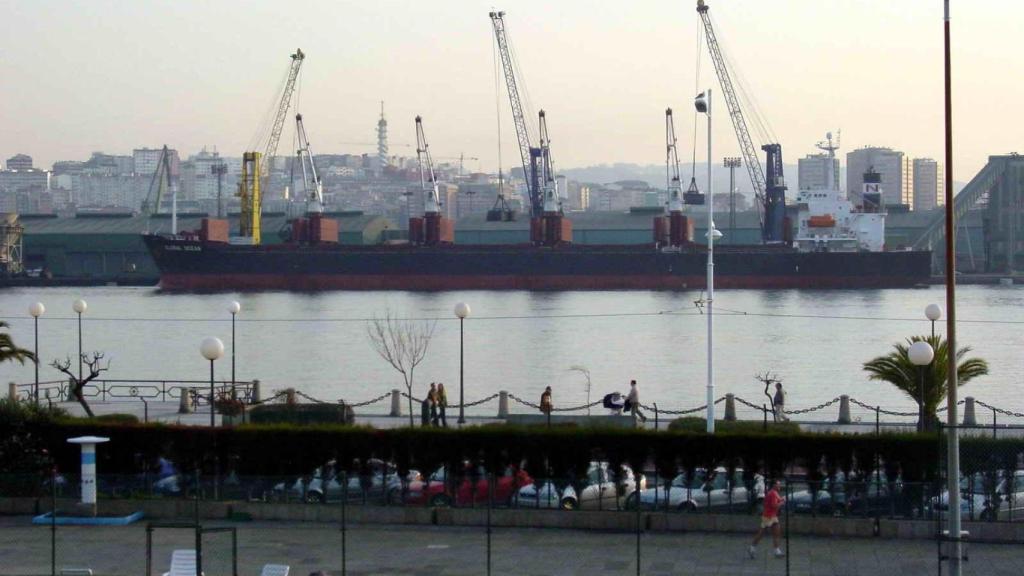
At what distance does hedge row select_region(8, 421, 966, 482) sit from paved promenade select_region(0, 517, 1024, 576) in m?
0.88

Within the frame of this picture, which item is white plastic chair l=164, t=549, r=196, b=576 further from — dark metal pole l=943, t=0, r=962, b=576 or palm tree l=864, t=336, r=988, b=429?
palm tree l=864, t=336, r=988, b=429

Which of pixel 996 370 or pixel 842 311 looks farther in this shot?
pixel 842 311

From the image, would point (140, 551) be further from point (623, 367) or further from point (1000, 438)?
point (623, 367)

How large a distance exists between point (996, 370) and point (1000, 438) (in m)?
18.4

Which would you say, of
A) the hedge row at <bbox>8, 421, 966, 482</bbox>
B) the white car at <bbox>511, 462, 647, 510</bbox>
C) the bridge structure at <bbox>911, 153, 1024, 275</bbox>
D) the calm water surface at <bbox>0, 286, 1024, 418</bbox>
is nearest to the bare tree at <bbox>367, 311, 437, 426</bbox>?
the calm water surface at <bbox>0, 286, 1024, 418</bbox>

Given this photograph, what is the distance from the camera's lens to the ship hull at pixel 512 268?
218 feet

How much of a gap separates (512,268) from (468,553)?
2261 inches

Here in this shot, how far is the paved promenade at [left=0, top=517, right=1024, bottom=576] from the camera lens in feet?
32.3

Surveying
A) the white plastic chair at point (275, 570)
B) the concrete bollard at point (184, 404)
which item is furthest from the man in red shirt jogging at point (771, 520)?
the concrete bollard at point (184, 404)

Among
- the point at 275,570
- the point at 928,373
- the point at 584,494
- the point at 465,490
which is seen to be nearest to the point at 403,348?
the point at 928,373

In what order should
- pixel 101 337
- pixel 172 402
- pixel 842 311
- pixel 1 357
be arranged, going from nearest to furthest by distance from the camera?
pixel 1 357 → pixel 172 402 → pixel 101 337 → pixel 842 311

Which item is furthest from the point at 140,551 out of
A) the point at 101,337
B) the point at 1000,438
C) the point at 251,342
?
the point at 101,337

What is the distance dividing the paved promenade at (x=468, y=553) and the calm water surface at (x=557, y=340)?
979cm

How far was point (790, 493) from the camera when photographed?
35.3 ft
